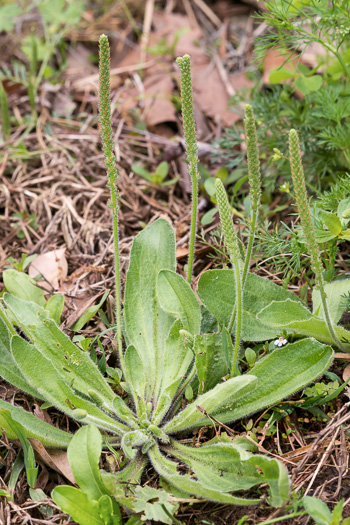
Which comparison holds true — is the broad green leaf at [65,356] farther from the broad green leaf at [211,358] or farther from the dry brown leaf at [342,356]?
the dry brown leaf at [342,356]

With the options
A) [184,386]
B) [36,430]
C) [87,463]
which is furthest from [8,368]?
[184,386]

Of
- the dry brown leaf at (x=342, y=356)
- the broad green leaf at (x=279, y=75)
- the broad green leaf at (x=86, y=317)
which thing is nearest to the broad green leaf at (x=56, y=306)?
the broad green leaf at (x=86, y=317)

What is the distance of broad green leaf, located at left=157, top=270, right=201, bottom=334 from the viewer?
251 centimetres

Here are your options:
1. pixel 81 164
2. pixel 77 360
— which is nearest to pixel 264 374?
pixel 77 360

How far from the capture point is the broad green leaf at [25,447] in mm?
2125

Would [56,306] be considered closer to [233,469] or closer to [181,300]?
[181,300]

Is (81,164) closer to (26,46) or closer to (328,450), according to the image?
(26,46)

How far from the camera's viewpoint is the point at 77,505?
6.25 feet

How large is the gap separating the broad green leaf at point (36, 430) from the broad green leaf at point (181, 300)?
2.41 feet

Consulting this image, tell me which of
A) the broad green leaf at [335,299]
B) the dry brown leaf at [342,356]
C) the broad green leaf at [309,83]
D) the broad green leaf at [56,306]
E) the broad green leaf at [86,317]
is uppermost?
the broad green leaf at [309,83]

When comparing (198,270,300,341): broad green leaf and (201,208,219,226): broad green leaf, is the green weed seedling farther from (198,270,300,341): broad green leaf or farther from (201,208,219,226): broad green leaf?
(201,208,219,226): broad green leaf

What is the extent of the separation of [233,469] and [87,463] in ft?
1.87

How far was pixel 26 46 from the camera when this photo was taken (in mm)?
4629

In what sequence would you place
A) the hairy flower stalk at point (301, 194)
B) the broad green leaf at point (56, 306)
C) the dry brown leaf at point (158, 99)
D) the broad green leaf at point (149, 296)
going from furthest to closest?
1. the dry brown leaf at point (158, 99)
2. the broad green leaf at point (56, 306)
3. the broad green leaf at point (149, 296)
4. the hairy flower stalk at point (301, 194)
